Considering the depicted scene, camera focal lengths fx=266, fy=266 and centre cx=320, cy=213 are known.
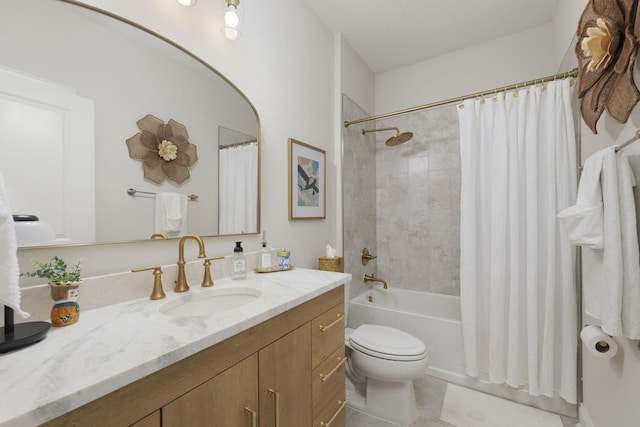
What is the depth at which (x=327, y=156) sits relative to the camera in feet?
7.03

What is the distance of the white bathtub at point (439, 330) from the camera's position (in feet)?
5.67

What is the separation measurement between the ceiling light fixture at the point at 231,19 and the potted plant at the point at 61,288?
1179 mm

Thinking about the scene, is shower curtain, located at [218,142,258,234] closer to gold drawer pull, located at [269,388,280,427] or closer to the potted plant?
the potted plant

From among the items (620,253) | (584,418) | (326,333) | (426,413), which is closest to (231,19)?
(326,333)

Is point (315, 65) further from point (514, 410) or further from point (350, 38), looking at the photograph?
point (514, 410)

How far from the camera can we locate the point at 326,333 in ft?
3.77

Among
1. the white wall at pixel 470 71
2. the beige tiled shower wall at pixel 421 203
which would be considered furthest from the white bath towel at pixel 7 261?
the white wall at pixel 470 71

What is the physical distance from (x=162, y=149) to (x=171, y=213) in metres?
0.26

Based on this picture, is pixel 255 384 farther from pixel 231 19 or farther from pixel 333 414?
pixel 231 19

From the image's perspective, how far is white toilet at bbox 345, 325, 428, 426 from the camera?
150 centimetres

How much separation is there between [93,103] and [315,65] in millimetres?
1531

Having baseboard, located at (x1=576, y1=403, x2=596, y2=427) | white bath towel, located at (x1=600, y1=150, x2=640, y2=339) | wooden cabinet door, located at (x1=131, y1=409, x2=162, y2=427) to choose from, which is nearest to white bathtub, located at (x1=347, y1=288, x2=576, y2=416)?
baseboard, located at (x1=576, y1=403, x2=596, y2=427)

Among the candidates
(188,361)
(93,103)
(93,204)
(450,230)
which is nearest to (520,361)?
(450,230)

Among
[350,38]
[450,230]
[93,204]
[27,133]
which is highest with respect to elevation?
[350,38]
